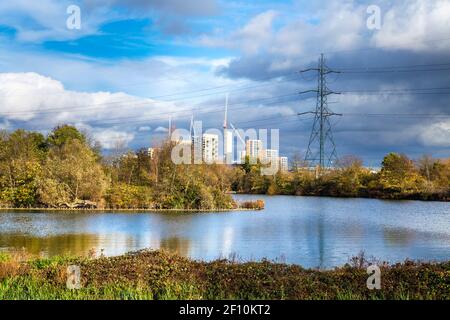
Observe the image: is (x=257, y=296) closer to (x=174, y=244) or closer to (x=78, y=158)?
(x=174, y=244)

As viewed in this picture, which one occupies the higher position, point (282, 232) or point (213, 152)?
point (213, 152)

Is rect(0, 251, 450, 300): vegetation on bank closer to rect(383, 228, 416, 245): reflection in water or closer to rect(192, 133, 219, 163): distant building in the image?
rect(383, 228, 416, 245): reflection in water

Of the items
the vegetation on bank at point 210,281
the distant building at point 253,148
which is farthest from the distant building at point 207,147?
the vegetation on bank at point 210,281

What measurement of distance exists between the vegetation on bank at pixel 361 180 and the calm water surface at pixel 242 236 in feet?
79.8

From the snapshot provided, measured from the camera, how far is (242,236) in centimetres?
2012

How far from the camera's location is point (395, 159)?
5581 cm

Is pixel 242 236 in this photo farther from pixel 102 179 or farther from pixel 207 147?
pixel 207 147

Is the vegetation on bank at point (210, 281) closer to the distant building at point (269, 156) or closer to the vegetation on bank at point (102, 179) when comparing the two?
the vegetation on bank at point (102, 179)

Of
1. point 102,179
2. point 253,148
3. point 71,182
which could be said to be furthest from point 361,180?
point 71,182

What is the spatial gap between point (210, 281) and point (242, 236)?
427 inches

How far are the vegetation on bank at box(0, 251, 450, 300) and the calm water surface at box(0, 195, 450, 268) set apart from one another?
2.76 m

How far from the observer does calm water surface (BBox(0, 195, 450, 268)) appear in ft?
51.7

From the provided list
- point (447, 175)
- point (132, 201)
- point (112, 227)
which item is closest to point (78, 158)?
point (132, 201)
